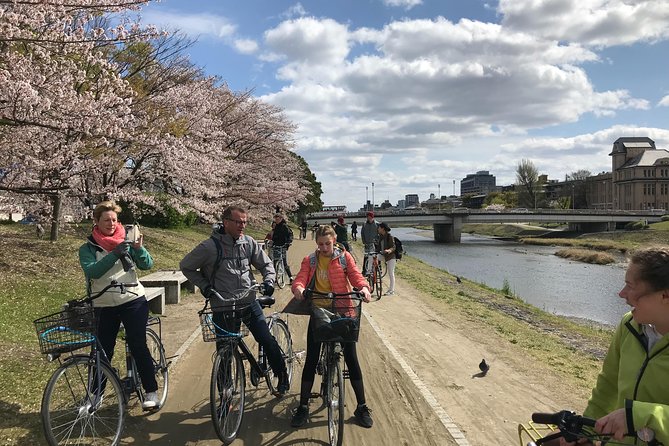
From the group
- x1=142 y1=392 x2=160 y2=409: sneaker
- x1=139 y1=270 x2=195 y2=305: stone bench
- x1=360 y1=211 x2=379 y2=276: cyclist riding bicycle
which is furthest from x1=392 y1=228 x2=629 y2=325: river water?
x1=142 y1=392 x2=160 y2=409: sneaker

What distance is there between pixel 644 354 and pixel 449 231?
2726 inches

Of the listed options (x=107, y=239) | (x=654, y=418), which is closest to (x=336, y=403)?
(x=107, y=239)

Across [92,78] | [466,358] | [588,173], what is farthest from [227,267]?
[588,173]

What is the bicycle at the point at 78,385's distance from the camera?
3.58 metres

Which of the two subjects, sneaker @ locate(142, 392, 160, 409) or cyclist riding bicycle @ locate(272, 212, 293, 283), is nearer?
sneaker @ locate(142, 392, 160, 409)

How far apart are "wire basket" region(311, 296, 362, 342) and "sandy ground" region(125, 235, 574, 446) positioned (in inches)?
39.0

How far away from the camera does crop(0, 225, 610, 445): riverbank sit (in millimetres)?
4863

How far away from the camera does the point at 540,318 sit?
13852 millimetres

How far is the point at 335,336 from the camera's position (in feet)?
13.8

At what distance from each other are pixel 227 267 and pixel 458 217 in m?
67.0

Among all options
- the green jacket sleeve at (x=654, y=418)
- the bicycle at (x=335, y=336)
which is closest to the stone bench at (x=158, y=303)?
the bicycle at (x=335, y=336)

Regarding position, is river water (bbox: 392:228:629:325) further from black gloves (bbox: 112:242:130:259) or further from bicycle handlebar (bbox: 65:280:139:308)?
black gloves (bbox: 112:242:130:259)

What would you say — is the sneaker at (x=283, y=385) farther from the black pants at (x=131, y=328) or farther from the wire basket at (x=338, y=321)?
the black pants at (x=131, y=328)

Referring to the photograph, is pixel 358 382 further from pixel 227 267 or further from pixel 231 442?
pixel 227 267
